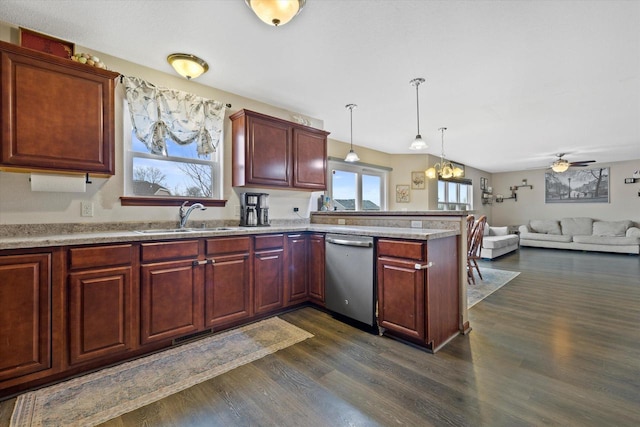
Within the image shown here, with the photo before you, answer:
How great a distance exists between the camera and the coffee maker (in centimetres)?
324

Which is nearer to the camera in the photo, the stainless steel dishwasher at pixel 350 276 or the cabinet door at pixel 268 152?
the stainless steel dishwasher at pixel 350 276

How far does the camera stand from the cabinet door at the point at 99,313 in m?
1.85

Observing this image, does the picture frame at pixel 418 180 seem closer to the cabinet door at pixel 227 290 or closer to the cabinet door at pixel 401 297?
the cabinet door at pixel 401 297

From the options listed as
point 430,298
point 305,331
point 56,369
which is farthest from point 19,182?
point 430,298

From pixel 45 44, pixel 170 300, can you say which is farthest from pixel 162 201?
pixel 45 44

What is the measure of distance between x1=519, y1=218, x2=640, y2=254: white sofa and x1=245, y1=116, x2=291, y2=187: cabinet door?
25.7ft

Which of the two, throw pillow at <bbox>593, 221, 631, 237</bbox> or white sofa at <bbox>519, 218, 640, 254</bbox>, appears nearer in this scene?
white sofa at <bbox>519, 218, 640, 254</bbox>

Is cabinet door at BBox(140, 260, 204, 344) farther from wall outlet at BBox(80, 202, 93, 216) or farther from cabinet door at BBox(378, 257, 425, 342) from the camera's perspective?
cabinet door at BBox(378, 257, 425, 342)

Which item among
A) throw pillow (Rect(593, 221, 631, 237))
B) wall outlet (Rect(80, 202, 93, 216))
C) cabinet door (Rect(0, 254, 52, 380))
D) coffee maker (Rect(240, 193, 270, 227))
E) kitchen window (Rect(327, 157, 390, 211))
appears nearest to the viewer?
cabinet door (Rect(0, 254, 52, 380))

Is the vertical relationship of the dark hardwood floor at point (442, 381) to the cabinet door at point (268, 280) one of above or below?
below

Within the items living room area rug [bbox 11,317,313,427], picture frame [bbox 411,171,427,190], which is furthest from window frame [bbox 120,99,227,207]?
picture frame [bbox 411,171,427,190]

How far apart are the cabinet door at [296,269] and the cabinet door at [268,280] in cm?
9

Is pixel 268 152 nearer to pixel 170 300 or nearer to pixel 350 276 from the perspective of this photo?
pixel 350 276

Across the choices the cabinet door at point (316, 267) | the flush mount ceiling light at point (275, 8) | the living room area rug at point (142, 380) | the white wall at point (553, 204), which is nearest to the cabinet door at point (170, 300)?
the living room area rug at point (142, 380)
